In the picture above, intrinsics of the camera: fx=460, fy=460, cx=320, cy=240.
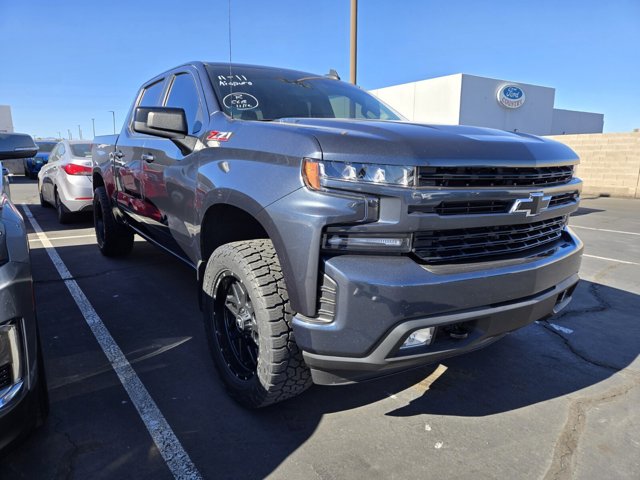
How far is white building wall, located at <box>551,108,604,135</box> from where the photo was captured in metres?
40.1

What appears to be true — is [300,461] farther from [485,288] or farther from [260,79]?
[260,79]

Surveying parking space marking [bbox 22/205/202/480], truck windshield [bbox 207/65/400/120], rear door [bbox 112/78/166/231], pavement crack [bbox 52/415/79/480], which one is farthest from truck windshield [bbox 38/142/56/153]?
pavement crack [bbox 52/415/79/480]

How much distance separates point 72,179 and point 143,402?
6.18 metres

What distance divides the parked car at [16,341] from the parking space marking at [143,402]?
1.94ft

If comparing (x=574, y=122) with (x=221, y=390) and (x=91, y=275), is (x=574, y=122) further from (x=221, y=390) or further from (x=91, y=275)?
(x=221, y=390)

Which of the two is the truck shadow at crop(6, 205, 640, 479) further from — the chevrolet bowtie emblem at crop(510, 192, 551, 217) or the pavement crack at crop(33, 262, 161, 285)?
the chevrolet bowtie emblem at crop(510, 192, 551, 217)

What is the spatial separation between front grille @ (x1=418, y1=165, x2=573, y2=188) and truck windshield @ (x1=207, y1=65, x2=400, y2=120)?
138cm

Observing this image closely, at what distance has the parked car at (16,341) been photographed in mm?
1735

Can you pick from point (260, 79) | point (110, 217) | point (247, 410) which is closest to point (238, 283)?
point (247, 410)

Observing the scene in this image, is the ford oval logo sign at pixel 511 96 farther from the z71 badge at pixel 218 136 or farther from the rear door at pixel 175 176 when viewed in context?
the z71 badge at pixel 218 136

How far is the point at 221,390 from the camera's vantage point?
2744 mm

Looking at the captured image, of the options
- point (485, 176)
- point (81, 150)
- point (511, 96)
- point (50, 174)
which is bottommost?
point (50, 174)

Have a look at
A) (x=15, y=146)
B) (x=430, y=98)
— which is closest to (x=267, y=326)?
(x=15, y=146)

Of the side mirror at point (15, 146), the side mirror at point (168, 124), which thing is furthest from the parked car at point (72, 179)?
the side mirror at point (168, 124)
